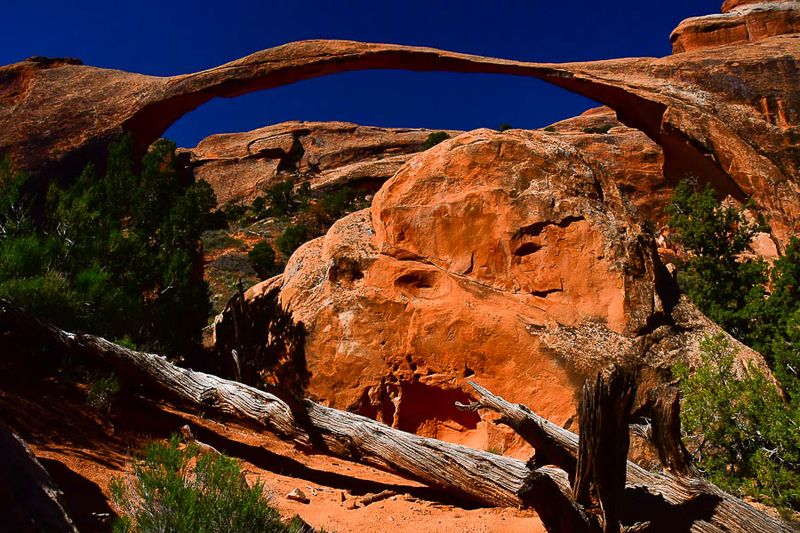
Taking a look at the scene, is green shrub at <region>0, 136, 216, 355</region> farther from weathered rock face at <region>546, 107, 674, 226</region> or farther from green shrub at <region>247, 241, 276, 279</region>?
weathered rock face at <region>546, 107, 674, 226</region>

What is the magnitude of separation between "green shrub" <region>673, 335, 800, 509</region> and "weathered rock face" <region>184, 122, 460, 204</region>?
3170 cm

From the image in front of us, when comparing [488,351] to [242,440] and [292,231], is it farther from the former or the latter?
[292,231]

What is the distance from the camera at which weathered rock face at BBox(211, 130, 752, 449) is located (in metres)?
6.89

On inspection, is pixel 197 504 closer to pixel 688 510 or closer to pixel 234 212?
pixel 688 510

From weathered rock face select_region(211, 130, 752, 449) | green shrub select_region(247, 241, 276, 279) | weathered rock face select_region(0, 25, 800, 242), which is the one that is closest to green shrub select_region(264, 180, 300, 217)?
green shrub select_region(247, 241, 276, 279)

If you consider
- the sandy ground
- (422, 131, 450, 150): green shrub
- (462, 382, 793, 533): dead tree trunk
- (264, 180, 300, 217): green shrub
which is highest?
(422, 131, 450, 150): green shrub

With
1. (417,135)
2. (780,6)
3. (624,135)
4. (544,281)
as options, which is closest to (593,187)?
(544,281)

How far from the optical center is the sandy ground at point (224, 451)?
4.72 meters

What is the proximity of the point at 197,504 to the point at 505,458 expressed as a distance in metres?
2.40

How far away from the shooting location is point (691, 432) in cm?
622

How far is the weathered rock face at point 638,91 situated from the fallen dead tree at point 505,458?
26.4 feet

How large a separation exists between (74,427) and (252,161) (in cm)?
3791

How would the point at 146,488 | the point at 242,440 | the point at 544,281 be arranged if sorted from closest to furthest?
the point at 146,488 < the point at 242,440 < the point at 544,281

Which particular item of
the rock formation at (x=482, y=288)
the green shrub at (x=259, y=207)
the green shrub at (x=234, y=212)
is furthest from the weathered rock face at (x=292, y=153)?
the rock formation at (x=482, y=288)
